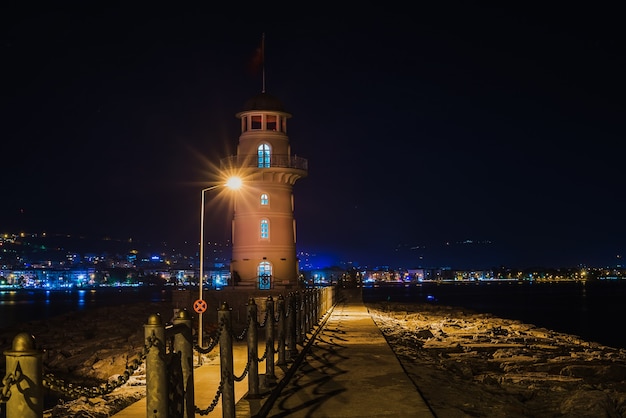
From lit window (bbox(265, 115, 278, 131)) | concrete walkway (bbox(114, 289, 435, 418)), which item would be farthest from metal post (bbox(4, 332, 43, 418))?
lit window (bbox(265, 115, 278, 131))

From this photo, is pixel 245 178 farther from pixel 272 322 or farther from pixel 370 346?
pixel 272 322

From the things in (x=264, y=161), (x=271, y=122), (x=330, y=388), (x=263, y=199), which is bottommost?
(x=330, y=388)

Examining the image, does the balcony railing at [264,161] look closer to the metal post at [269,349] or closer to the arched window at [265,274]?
the arched window at [265,274]

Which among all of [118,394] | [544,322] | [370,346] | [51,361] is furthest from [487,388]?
[544,322]

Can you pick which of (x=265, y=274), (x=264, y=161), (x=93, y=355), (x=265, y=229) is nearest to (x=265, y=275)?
(x=265, y=274)

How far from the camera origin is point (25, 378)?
15.9 feet

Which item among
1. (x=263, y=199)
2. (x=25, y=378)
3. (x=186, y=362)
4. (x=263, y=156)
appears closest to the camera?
(x=25, y=378)

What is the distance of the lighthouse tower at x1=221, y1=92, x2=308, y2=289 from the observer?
141ft

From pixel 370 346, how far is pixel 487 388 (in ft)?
14.6

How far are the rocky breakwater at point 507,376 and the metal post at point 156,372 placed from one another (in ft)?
19.1

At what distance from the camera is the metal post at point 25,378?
4793mm

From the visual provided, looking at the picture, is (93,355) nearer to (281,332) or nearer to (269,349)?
(281,332)

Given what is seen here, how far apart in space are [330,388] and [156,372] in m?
6.86

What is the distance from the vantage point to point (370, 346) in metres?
19.6
